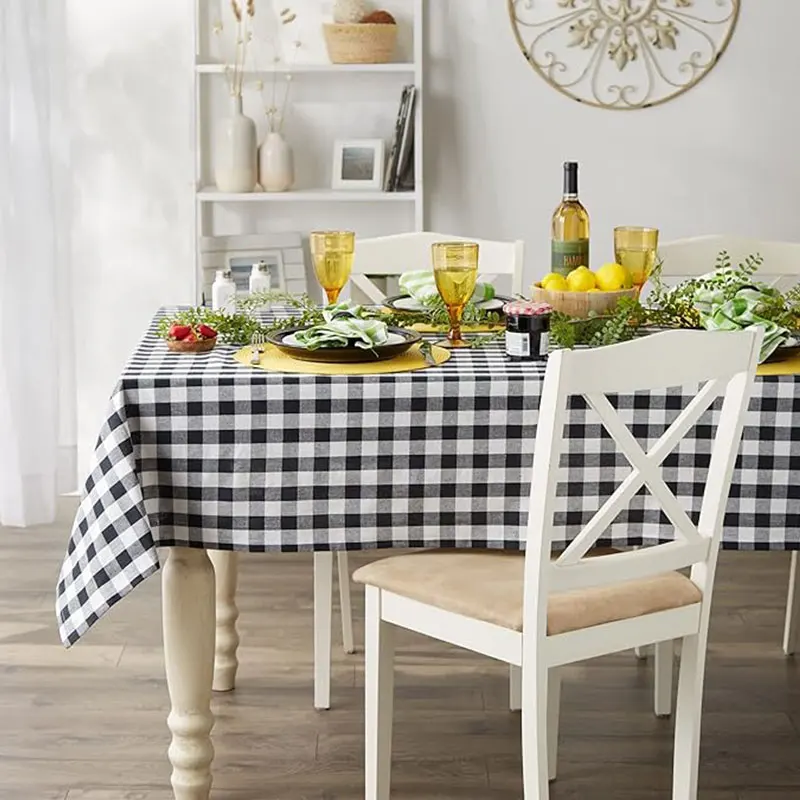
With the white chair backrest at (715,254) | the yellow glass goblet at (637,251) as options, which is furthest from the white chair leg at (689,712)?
the white chair backrest at (715,254)

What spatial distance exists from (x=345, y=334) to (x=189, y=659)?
1.89 ft

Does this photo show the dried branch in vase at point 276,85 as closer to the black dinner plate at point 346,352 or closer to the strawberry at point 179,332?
the strawberry at point 179,332

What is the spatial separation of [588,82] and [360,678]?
6.72 ft

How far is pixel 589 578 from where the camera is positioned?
200 cm

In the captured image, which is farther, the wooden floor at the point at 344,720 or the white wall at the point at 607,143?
the white wall at the point at 607,143

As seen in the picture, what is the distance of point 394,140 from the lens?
4.10m

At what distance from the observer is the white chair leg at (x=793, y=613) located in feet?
9.83

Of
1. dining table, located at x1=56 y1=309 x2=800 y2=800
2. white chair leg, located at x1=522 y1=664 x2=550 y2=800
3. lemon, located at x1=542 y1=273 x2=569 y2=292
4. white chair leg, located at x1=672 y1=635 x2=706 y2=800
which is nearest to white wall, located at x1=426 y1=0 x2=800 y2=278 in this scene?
lemon, located at x1=542 y1=273 x2=569 y2=292

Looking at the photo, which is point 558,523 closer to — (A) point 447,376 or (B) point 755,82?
(A) point 447,376

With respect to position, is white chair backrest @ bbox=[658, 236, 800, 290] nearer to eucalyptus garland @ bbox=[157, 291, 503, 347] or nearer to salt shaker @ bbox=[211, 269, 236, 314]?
eucalyptus garland @ bbox=[157, 291, 503, 347]

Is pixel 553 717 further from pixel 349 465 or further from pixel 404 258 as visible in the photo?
pixel 404 258

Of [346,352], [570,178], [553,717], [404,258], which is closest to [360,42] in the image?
[404,258]

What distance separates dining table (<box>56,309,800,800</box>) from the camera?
2.14 meters

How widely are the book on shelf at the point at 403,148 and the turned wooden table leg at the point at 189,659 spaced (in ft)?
6.63
